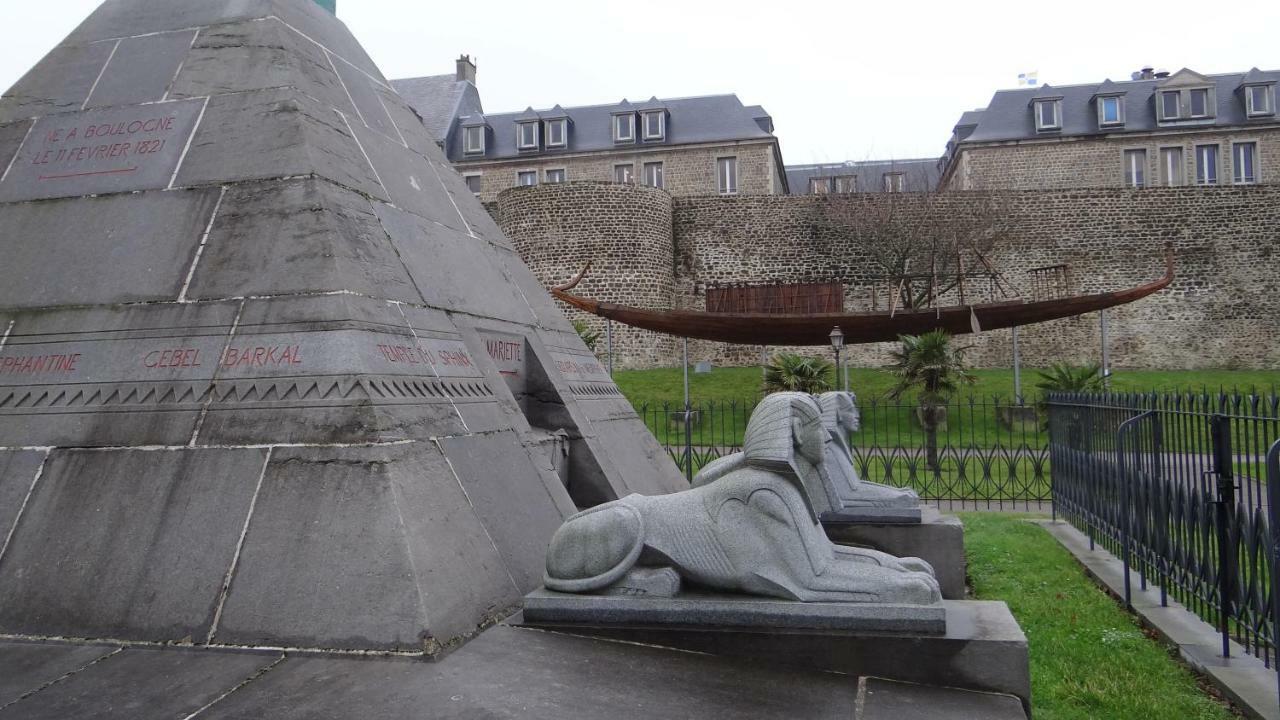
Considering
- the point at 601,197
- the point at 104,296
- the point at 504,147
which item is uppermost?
the point at 504,147

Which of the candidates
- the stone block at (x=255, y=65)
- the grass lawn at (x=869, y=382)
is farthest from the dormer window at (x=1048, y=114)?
the stone block at (x=255, y=65)

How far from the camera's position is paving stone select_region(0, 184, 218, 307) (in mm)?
4316

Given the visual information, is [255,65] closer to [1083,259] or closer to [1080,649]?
[1080,649]

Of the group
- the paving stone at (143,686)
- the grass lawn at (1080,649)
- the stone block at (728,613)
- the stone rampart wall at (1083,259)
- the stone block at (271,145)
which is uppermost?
the stone rampart wall at (1083,259)

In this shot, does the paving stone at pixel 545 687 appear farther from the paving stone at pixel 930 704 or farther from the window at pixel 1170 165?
the window at pixel 1170 165

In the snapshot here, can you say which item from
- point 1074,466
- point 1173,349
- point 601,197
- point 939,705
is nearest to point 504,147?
point 601,197

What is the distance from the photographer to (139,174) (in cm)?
484

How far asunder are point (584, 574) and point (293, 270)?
2046 mm

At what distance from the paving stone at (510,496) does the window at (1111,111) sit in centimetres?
3216

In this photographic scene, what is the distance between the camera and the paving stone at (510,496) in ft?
12.5

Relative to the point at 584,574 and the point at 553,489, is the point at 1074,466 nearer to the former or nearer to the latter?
the point at 553,489

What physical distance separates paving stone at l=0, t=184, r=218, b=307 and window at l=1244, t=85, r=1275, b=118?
3502 centimetres

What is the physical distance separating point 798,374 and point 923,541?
10.5m

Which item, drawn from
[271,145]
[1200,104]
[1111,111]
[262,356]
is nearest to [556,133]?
[1111,111]
